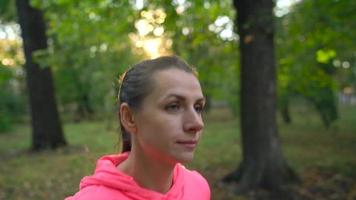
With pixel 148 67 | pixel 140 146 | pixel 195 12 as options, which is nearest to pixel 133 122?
pixel 140 146

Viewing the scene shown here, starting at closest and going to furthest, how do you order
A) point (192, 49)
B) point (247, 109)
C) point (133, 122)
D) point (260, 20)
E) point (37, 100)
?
point (133, 122) < point (260, 20) < point (247, 109) < point (192, 49) < point (37, 100)

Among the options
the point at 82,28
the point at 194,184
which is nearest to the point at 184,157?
the point at 194,184

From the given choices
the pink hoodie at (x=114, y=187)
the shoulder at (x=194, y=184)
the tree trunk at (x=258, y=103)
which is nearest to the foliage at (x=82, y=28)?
the tree trunk at (x=258, y=103)

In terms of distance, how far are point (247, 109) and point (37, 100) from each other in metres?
7.68

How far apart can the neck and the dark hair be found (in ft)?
0.73

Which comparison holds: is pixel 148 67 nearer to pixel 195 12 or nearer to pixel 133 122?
pixel 133 122

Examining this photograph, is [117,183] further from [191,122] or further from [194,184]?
[194,184]

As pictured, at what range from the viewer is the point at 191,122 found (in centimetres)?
191

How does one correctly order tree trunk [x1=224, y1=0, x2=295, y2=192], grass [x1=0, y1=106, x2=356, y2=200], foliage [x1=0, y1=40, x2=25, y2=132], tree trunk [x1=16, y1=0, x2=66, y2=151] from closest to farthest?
tree trunk [x1=224, y1=0, x2=295, y2=192] < grass [x1=0, y1=106, x2=356, y2=200] < tree trunk [x1=16, y1=0, x2=66, y2=151] < foliage [x1=0, y1=40, x2=25, y2=132]

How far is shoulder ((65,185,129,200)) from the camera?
6.16ft

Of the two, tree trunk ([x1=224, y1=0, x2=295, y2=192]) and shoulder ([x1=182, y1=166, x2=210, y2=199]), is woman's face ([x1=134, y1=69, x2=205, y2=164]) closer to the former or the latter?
shoulder ([x1=182, y1=166, x2=210, y2=199])

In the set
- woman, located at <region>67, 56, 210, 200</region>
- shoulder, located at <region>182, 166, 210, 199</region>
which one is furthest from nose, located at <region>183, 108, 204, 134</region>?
shoulder, located at <region>182, 166, 210, 199</region>

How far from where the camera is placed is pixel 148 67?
2.02 meters

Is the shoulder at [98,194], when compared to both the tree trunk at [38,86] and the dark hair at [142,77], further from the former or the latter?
the tree trunk at [38,86]
